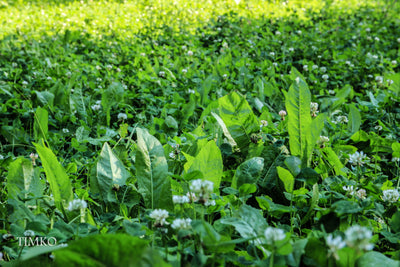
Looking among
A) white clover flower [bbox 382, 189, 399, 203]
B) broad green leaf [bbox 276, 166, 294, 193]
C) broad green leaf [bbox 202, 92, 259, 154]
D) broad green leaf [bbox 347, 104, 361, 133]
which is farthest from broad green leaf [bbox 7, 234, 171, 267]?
broad green leaf [bbox 347, 104, 361, 133]

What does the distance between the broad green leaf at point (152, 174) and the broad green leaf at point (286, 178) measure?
1.62 feet

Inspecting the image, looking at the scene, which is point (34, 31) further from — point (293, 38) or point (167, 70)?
point (293, 38)

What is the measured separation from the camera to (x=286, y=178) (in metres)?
1.59

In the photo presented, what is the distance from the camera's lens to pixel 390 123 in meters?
2.53

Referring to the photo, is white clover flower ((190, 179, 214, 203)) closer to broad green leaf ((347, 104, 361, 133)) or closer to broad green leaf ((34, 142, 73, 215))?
broad green leaf ((34, 142, 73, 215))

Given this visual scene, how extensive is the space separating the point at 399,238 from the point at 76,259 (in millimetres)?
1077

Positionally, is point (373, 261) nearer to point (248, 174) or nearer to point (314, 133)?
point (248, 174)

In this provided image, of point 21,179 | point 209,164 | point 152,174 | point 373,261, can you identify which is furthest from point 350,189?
point 21,179

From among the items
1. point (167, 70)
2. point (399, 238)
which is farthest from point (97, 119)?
point (399, 238)

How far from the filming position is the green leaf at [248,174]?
160 cm

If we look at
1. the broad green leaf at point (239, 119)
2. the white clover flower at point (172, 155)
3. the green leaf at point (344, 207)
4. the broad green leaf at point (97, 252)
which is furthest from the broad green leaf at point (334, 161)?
the broad green leaf at point (97, 252)

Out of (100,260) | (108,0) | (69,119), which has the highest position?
(108,0)

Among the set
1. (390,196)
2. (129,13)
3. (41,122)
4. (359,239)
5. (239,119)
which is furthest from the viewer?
(129,13)

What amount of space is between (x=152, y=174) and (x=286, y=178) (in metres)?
0.59
